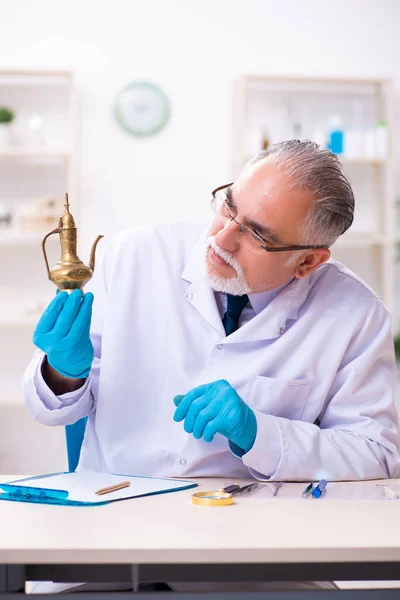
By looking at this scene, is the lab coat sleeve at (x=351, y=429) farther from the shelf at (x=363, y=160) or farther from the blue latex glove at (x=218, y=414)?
the shelf at (x=363, y=160)

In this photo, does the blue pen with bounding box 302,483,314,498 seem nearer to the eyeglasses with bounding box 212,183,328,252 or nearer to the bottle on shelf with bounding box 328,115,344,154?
the eyeglasses with bounding box 212,183,328,252

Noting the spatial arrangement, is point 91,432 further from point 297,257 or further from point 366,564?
point 366,564

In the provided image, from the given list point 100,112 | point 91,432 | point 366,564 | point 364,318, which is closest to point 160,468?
point 91,432

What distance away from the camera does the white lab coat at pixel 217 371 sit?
4.75 feet

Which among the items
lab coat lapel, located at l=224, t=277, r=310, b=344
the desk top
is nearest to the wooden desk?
the desk top

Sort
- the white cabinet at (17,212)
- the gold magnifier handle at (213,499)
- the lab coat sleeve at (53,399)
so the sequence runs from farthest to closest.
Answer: the white cabinet at (17,212) → the lab coat sleeve at (53,399) → the gold magnifier handle at (213,499)

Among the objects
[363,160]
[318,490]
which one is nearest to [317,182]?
[318,490]

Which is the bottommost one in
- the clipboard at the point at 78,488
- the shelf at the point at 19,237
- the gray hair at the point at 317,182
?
the clipboard at the point at 78,488

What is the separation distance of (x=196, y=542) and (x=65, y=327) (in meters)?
0.55

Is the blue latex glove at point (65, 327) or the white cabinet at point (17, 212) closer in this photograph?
the blue latex glove at point (65, 327)

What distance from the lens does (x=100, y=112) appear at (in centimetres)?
382

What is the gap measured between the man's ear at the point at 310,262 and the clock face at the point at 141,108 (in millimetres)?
2361

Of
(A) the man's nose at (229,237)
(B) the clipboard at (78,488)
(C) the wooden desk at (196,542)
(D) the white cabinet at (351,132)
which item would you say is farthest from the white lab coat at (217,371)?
(D) the white cabinet at (351,132)

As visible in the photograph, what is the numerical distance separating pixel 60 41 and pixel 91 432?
8.94 feet
